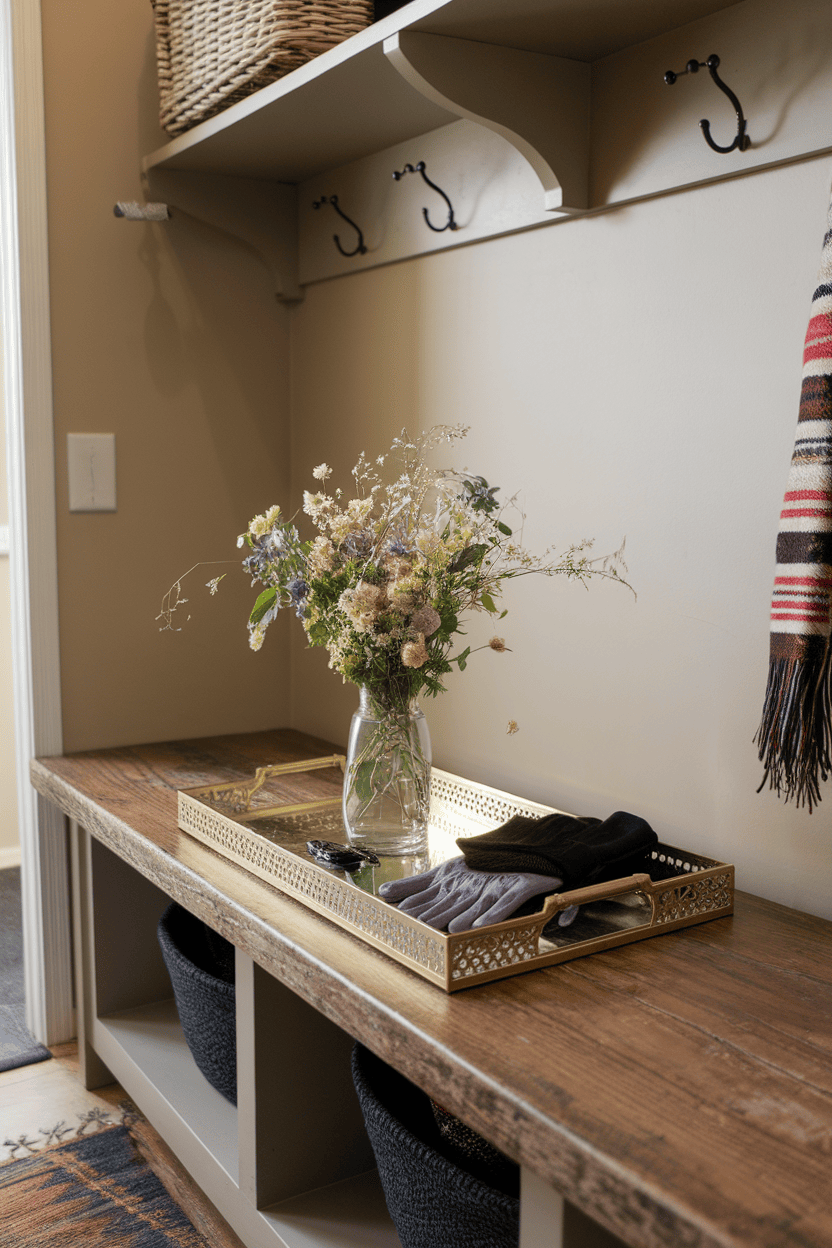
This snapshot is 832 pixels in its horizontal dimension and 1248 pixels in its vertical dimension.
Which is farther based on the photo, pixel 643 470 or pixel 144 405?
pixel 144 405

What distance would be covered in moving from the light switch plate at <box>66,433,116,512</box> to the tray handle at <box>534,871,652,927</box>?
129 cm

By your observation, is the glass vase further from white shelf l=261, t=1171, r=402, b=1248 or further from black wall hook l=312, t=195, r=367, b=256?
black wall hook l=312, t=195, r=367, b=256

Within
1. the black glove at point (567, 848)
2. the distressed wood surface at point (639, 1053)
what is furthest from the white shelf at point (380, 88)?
the distressed wood surface at point (639, 1053)

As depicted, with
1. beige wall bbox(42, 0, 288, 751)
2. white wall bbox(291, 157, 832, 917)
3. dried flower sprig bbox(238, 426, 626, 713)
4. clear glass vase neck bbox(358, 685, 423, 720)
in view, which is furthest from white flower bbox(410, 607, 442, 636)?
beige wall bbox(42, 0, 288, 751)

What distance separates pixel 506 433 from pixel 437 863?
0.68 m

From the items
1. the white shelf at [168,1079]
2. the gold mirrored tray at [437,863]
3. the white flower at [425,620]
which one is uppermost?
the white flower at [425,620]

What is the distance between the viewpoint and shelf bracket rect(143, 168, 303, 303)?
2043mm

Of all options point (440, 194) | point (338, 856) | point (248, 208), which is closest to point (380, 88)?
point (440, 194)

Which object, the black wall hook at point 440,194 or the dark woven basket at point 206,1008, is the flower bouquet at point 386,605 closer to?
the dark woven basket at point 206,1008

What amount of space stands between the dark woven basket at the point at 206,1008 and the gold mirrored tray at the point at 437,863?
0.74 ft

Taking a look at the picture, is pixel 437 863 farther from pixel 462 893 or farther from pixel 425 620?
pixel 425 620

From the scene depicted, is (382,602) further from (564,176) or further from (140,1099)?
(140,1099)

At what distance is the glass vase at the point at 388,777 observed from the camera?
1347 mm

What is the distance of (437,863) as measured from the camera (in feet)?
4.39
